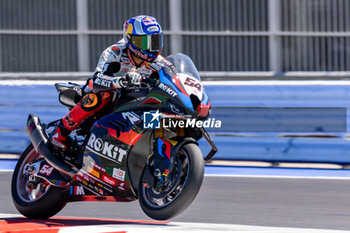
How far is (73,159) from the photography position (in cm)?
615

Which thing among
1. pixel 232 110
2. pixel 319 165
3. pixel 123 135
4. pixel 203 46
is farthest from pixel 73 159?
pixel 203 46

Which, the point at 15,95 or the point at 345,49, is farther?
the point at 345,49

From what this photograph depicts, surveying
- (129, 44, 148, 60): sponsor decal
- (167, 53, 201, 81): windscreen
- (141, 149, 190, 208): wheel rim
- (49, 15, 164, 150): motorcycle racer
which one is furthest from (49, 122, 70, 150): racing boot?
(167, 53, 201, 81): windscreen

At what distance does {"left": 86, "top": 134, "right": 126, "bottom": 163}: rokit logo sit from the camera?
5724 mm

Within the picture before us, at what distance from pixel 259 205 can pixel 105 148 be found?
1.75 meters

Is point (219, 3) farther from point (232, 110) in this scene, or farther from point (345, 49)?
point (232, 110)

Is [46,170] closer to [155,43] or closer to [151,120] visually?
[151,120]

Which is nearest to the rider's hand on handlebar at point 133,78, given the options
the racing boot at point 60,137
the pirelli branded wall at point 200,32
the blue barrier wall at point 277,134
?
the racing boot at point 60,137

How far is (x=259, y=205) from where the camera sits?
6.79 m

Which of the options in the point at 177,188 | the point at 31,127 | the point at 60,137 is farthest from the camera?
the point at 31,127

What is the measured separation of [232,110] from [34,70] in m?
5.17

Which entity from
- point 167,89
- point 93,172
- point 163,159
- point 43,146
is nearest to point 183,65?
point 167,89

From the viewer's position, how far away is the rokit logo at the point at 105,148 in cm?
572

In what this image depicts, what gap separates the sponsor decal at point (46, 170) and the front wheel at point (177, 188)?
1.03 m
